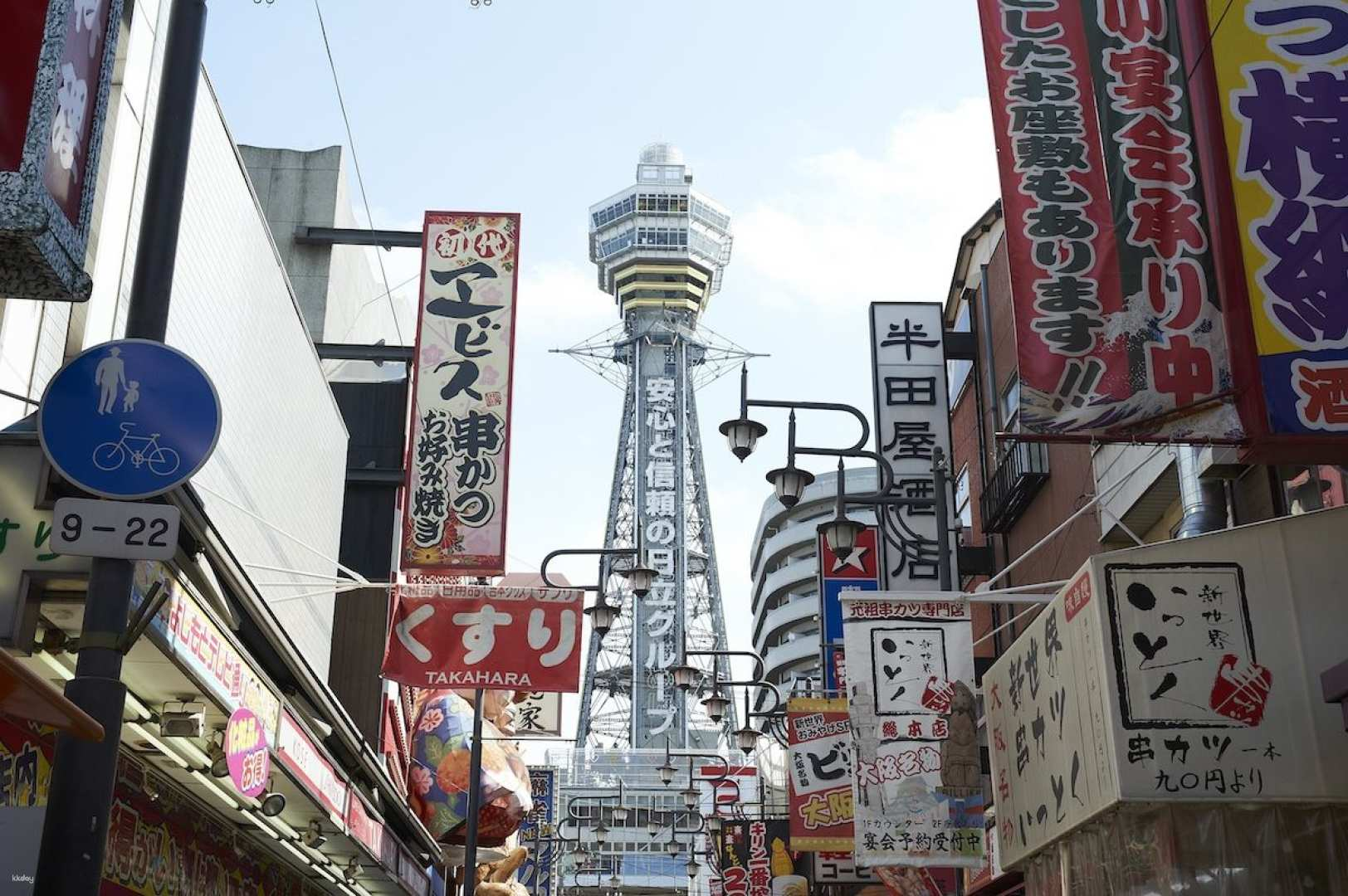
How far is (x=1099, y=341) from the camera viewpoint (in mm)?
9445

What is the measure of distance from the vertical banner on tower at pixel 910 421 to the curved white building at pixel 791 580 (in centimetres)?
8645

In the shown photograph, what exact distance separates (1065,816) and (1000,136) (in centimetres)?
470

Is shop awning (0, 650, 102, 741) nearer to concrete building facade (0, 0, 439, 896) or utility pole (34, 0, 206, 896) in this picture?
concrete building facade (0, 0, 439, 896)

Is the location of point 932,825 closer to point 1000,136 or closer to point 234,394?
point 1000,136

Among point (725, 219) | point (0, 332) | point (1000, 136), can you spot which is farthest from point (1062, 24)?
point (725, 219)

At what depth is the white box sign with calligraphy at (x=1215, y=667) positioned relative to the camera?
8.59m

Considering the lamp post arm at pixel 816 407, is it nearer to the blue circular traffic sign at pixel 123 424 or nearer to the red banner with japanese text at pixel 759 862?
the blue circular traffic sign at pixel 123 424

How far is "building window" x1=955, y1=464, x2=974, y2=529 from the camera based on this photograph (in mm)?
25828

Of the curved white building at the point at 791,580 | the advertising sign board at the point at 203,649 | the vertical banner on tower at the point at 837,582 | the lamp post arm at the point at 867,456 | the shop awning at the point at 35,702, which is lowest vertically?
the shop awning at the point at 35,702

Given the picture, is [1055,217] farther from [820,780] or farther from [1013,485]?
[820,780]

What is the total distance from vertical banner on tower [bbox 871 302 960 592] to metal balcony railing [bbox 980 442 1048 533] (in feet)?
2.22

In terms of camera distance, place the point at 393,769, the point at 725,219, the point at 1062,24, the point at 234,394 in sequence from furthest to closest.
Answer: the point at 725,219, the point at 393,769, the point at 234,394, the point at 1062,24

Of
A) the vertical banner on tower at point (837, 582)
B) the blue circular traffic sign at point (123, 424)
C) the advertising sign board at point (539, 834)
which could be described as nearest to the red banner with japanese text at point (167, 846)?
the blue circular traffic sign at point (123, 424)

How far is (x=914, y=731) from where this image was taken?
15.1m
